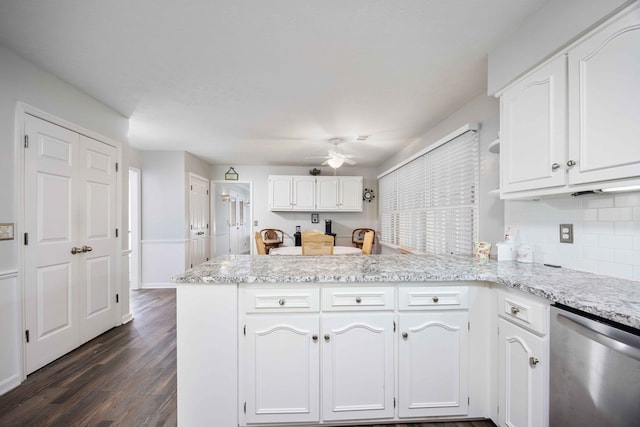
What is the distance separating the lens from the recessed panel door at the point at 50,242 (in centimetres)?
208

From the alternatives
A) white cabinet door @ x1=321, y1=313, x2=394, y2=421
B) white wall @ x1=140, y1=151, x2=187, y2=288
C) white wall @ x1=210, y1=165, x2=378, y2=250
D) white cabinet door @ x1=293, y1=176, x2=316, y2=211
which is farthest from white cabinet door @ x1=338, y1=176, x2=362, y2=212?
white cabinet door @ x1=321, y1=313, x2=394, y2=421

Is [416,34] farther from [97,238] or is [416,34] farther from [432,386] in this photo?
[97,238]

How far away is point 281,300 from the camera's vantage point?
4.87ft

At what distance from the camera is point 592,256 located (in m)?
1.46

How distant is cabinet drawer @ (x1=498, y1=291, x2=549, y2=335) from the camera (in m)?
1.19

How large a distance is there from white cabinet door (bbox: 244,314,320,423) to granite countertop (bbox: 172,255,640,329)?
261 mm

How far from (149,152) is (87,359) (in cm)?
345

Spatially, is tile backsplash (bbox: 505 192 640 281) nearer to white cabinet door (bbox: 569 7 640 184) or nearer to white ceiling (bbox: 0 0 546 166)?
white cabinet door (bbox: 569 7 640 184)

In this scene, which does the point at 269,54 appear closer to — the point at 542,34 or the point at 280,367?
the point at 542,34

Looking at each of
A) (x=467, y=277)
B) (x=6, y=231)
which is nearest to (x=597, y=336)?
(x=467, y=277)

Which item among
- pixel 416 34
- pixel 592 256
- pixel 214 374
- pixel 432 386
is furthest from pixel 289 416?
pixel 416 34

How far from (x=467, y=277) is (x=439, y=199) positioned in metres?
1.79

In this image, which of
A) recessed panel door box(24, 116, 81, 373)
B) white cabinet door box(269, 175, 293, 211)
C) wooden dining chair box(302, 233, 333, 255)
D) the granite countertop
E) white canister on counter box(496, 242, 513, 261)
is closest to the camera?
the granite countertop

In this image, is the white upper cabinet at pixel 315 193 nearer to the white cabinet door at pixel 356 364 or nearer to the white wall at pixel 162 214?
the white wall at pixel 162 214
